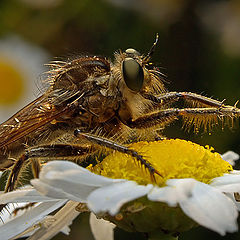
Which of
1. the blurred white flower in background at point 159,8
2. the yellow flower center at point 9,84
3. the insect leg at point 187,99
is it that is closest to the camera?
the insect leg at point 187,99

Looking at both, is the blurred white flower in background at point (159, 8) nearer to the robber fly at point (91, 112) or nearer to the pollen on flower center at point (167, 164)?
the robber fly at point (91, 112)

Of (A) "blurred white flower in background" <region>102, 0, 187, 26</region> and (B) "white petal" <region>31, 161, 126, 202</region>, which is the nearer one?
(B) "white petal" <region>31, 161, 126, 202</region>

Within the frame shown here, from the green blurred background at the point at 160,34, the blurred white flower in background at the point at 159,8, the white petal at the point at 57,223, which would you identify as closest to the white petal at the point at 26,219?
the white petal at the point at 57,223

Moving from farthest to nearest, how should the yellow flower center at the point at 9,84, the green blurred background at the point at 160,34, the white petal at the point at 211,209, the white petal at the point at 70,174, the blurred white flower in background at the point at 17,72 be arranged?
the yellow flower center at the point at 9,84 < the blurred white flower in background at the point at 17,72 < the green blurred background at the point at 160,34 < the white petal at the point at 70,174 < the white petal at the point at 211,209

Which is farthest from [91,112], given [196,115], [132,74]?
[196,115]

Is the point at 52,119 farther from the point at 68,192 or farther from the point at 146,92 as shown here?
the point at 68,192

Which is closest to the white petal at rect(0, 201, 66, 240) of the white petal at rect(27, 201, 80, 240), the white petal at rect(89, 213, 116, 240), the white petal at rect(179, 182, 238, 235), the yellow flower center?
the white petal at rect(27, 201, 80, 240)

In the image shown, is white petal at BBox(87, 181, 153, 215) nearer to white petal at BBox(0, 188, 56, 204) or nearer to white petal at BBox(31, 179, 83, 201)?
white petal at BBox(31, 179, 83, 201)

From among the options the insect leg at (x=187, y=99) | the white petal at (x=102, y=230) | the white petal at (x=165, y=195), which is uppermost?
the insect leg at (x=187, y=99)
